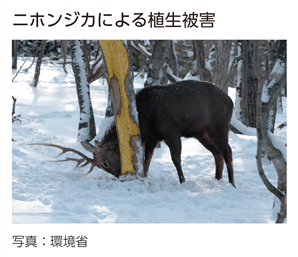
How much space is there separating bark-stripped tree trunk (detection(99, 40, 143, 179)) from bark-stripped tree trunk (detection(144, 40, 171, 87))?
7.58 ft

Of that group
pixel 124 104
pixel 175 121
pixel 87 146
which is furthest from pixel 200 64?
pixel 87 146

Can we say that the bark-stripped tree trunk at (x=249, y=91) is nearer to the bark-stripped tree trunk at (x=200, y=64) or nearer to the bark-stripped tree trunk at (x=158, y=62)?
the bark-stripped tree trunk at (x=200, y=64)

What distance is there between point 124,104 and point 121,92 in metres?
0.19

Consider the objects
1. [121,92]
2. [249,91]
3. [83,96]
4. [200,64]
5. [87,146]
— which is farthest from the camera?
[249,91]

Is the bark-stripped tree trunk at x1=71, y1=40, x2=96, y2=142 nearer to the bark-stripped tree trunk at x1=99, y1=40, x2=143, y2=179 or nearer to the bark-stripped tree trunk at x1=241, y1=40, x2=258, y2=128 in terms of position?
the bark-stripped tree trunk at x1=99, y1=40, x2=143, y2=179

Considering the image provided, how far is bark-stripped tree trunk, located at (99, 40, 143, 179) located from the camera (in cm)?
604

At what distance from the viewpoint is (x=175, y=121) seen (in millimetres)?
6645

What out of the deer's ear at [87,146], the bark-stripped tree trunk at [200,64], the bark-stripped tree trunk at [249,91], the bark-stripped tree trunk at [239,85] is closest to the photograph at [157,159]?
the deer's ear at [87,146]

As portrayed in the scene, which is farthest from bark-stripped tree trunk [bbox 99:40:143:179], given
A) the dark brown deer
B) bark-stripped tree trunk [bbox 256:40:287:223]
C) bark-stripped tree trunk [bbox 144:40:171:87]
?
bark-stripped tree trunk [bbox 144:40:171:87]

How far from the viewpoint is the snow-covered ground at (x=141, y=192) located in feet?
A: 16.3

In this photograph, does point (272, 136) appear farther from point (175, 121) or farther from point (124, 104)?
point (124, 104)

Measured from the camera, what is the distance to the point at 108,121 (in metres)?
6.84

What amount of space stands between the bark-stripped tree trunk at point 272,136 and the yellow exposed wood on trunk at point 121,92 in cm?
212

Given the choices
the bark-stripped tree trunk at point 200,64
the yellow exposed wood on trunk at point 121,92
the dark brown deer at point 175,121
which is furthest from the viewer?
the bark-stripped tree trunk at point 200,64
